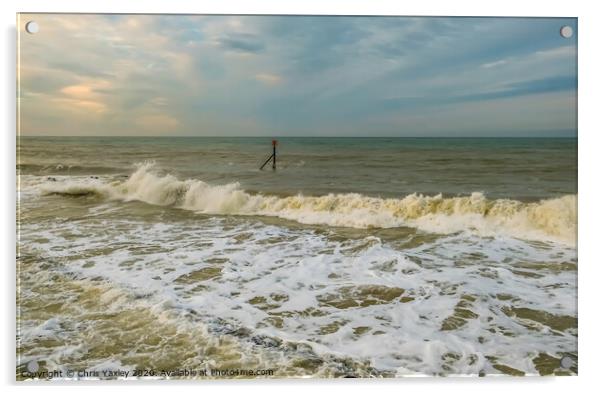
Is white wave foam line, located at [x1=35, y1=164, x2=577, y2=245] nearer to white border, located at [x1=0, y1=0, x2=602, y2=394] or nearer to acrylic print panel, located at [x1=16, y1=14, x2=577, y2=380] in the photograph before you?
acrylic print panel, located at [x1=16, y1=14, x2=577, y2=380]

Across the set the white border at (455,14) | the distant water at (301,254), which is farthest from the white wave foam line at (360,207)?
the white border at (455,14)

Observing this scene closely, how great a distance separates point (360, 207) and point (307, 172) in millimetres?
536

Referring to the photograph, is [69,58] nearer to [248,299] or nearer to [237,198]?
[237,198]

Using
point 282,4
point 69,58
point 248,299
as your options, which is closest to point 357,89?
point 282,4

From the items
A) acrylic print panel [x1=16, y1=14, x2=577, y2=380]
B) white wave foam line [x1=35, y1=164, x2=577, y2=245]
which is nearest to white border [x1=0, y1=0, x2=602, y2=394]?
acrylic print panel [x1=16, y1=14, x2=577, y2=380]

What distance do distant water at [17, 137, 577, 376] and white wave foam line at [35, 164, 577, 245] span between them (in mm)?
12

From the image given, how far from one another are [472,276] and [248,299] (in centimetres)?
149

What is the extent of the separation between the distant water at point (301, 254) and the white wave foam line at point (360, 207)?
0.04 feet

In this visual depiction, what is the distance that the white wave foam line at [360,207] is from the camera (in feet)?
9.04

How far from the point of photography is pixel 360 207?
3191 millimetres

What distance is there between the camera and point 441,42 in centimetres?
258

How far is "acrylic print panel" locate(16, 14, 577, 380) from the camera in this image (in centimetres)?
223

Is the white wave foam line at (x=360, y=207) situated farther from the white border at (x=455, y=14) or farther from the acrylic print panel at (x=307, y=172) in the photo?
the white border at (x=455, y=14)

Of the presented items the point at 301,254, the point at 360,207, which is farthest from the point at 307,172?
the point at 301,254
